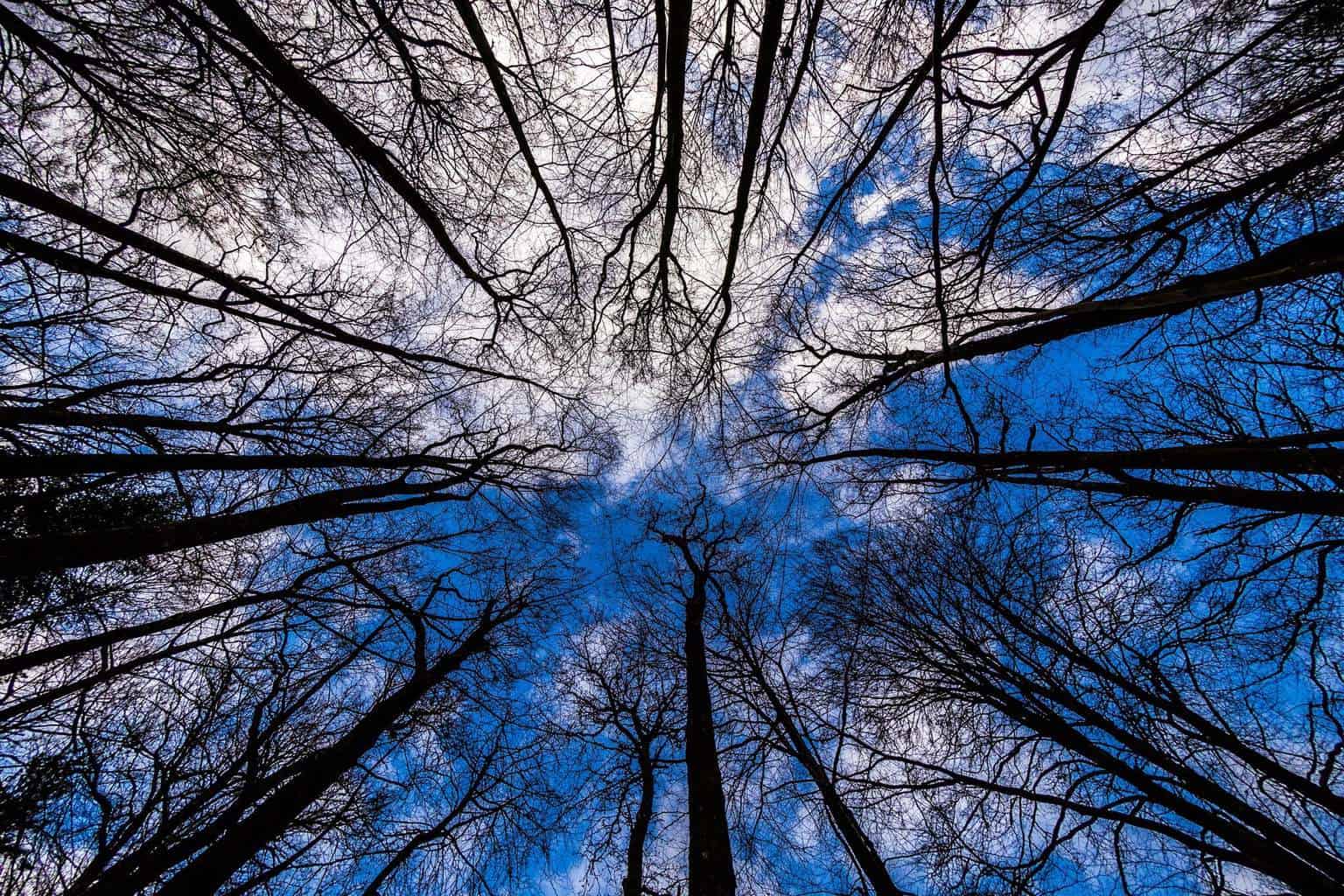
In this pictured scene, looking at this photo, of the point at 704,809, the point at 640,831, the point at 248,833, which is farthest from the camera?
the point at 640,831

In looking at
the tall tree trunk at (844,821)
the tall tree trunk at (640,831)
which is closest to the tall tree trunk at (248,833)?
the tall tree trunk at (640,831)

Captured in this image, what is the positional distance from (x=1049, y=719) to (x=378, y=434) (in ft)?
32.0

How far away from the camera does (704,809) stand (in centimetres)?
437

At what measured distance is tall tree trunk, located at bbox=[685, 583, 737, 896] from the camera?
12.4 feet

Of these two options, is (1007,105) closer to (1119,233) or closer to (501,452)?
(1119,233)

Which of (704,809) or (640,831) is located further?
(640,831)

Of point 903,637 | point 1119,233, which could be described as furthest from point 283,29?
point 903,637

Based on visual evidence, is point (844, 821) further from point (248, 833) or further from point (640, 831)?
point (248, 833)

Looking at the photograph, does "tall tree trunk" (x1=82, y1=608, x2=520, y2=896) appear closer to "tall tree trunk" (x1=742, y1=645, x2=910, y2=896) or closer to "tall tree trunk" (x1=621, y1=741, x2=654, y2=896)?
"tall tree trunk" (x1=621, y1=741, x2=654, y2=896)

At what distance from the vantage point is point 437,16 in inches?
156

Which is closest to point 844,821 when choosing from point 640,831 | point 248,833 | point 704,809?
point 704,809

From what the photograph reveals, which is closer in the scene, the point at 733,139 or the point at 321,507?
the point at 733,139

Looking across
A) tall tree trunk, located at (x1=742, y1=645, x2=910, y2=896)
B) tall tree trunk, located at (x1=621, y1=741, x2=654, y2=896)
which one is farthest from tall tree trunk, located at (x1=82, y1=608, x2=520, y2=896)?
tall tree trunk, located at (x1=742, y1=645, x2=910, y2=896)

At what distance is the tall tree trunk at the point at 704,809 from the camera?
149 inches
